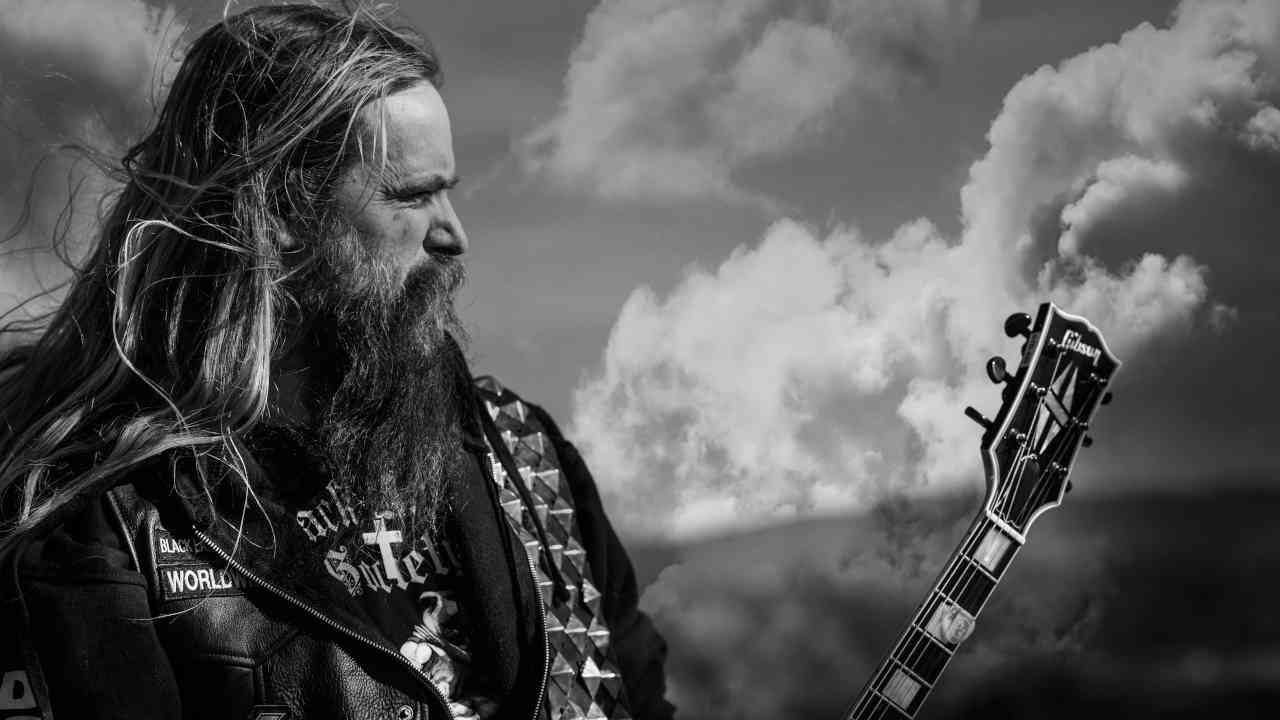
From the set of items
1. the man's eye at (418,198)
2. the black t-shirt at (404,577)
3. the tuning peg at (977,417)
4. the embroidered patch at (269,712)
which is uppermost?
the tuning peg at (977,417)

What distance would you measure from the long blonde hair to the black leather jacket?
86mm

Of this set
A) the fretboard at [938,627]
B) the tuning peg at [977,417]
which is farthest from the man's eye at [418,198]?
the fretboard at [938,627]

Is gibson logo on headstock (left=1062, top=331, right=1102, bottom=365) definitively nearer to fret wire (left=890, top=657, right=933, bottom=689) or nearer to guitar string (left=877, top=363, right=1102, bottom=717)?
guitar string (left=877, top=363, right=1102, bottom=717)

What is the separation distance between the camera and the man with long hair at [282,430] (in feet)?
5.34

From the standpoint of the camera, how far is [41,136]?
267 cm

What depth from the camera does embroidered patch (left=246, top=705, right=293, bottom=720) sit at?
1.62 metres

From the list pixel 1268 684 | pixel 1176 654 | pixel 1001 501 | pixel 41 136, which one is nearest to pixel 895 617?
pixel 1176 654

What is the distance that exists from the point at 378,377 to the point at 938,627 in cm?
97

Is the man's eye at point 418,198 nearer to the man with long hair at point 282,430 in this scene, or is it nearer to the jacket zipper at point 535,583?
the man with long hair at point 282,430

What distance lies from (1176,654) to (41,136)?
2876 millimetres

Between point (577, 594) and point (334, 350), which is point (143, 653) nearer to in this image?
point (334, 350)

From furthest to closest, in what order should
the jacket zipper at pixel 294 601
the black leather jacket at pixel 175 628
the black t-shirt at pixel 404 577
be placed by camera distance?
the black t-shirt at pixel 404 577 < the jacket zipper at pixel 294 601 < the black leather jacket at pixel 175 628

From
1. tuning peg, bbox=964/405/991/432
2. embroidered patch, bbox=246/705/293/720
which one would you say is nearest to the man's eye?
embroidered patch, bbox=246/705/293/720

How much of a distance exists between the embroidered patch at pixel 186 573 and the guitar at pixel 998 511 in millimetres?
993
